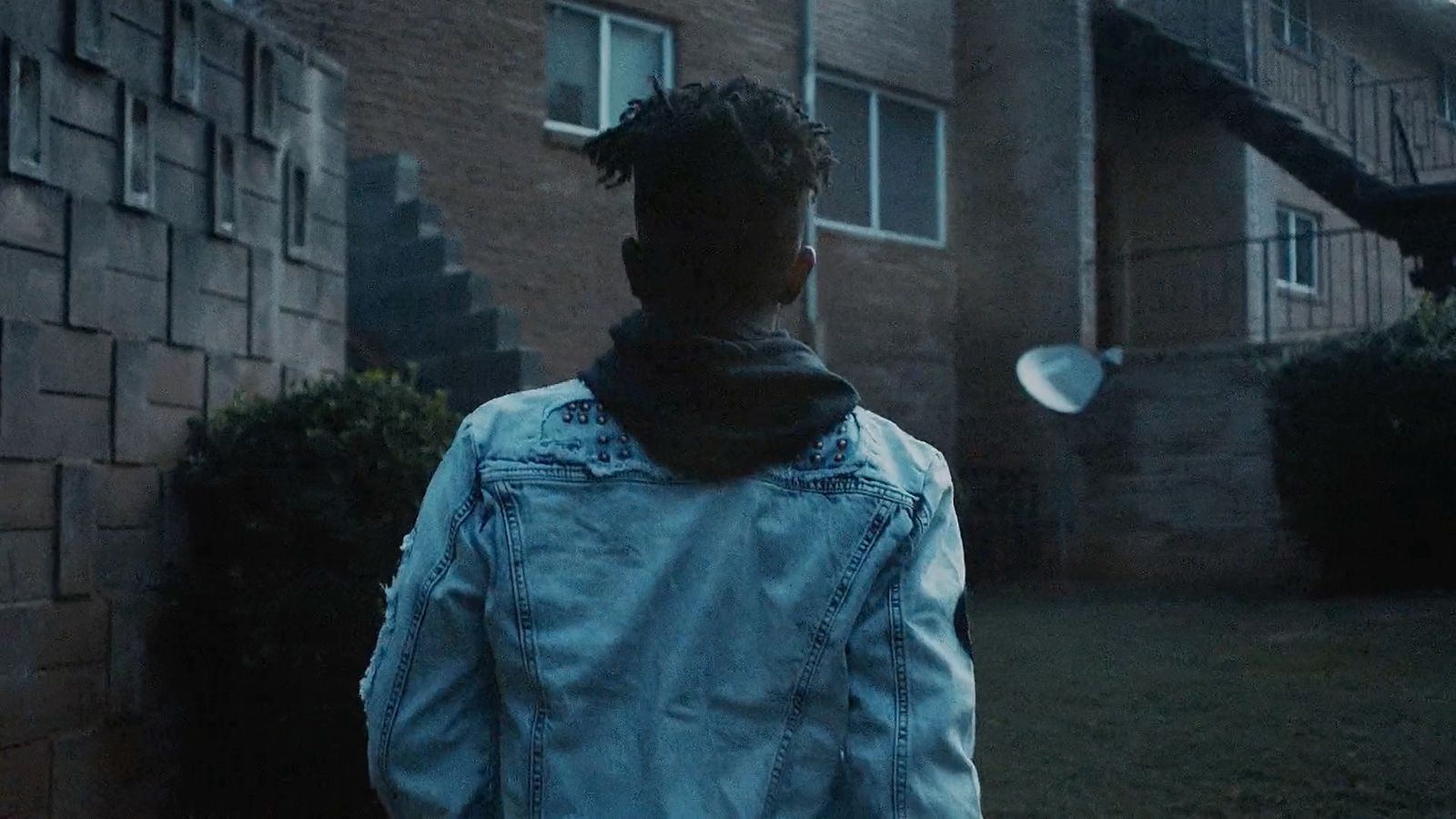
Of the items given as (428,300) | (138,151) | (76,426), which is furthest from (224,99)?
(428,300)

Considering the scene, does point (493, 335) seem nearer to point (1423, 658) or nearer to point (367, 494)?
point (367, 494)

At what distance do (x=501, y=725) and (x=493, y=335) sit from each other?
6361 millimetres

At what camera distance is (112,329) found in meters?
5.11

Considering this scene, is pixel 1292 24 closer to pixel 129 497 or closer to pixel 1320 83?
pixel 1320 83

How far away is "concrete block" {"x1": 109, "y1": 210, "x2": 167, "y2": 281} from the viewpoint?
16.9ft

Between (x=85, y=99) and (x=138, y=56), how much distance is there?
1.36 feet

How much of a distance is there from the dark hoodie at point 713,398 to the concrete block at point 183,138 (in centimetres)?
412

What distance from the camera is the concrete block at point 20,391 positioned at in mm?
4547

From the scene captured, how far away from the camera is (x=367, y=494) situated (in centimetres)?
538

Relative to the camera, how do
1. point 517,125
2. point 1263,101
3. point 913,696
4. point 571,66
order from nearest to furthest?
point 913,696
point 517,125
point 571,66
point 1263,101

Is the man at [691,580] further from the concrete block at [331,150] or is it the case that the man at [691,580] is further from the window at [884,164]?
the window at [884,164]

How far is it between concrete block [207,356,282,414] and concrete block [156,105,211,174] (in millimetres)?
726

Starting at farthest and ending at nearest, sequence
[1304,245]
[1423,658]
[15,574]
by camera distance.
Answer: [1304,245]
[1423,658]
[15,574]

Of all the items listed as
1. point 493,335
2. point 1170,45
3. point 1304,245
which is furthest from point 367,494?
point 1304,245
